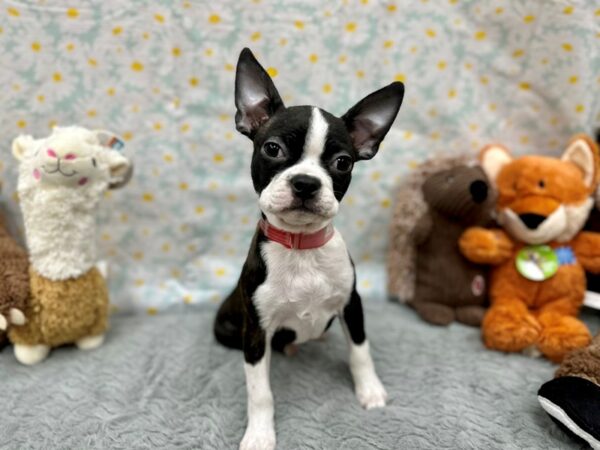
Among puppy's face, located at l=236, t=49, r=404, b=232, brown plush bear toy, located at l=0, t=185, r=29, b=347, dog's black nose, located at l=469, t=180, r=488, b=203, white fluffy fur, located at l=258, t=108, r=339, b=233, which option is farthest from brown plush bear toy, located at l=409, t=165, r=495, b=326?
brown plush bear toy, located at l=0, t=185, r=29, b=347

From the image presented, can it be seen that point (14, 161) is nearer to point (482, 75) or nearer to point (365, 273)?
point (365, 273)

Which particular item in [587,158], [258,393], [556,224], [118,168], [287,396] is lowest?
[287,396]

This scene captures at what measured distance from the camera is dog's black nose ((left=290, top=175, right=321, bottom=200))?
1138 millimetres

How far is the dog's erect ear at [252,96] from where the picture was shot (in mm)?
1315

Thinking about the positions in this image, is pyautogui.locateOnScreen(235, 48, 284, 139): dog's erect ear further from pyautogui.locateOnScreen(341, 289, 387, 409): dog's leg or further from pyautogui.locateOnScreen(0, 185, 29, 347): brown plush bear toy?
pyautogui.locateOnScreen(0, 185, 29, 347): brown plush bear toy

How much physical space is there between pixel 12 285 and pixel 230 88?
1090mm

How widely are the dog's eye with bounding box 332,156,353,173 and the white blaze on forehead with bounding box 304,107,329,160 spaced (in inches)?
2.1

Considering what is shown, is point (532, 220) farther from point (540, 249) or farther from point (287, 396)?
point (287, 396)

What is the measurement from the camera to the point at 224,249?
2168mm

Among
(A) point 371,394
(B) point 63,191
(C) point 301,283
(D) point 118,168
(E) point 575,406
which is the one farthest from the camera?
(D) point 118,168

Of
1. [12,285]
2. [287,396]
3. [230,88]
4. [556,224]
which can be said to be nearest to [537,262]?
[556,224]

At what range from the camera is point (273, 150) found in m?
1.24

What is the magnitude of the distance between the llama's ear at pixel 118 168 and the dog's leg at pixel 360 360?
933mm

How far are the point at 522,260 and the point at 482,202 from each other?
280 millimetres
